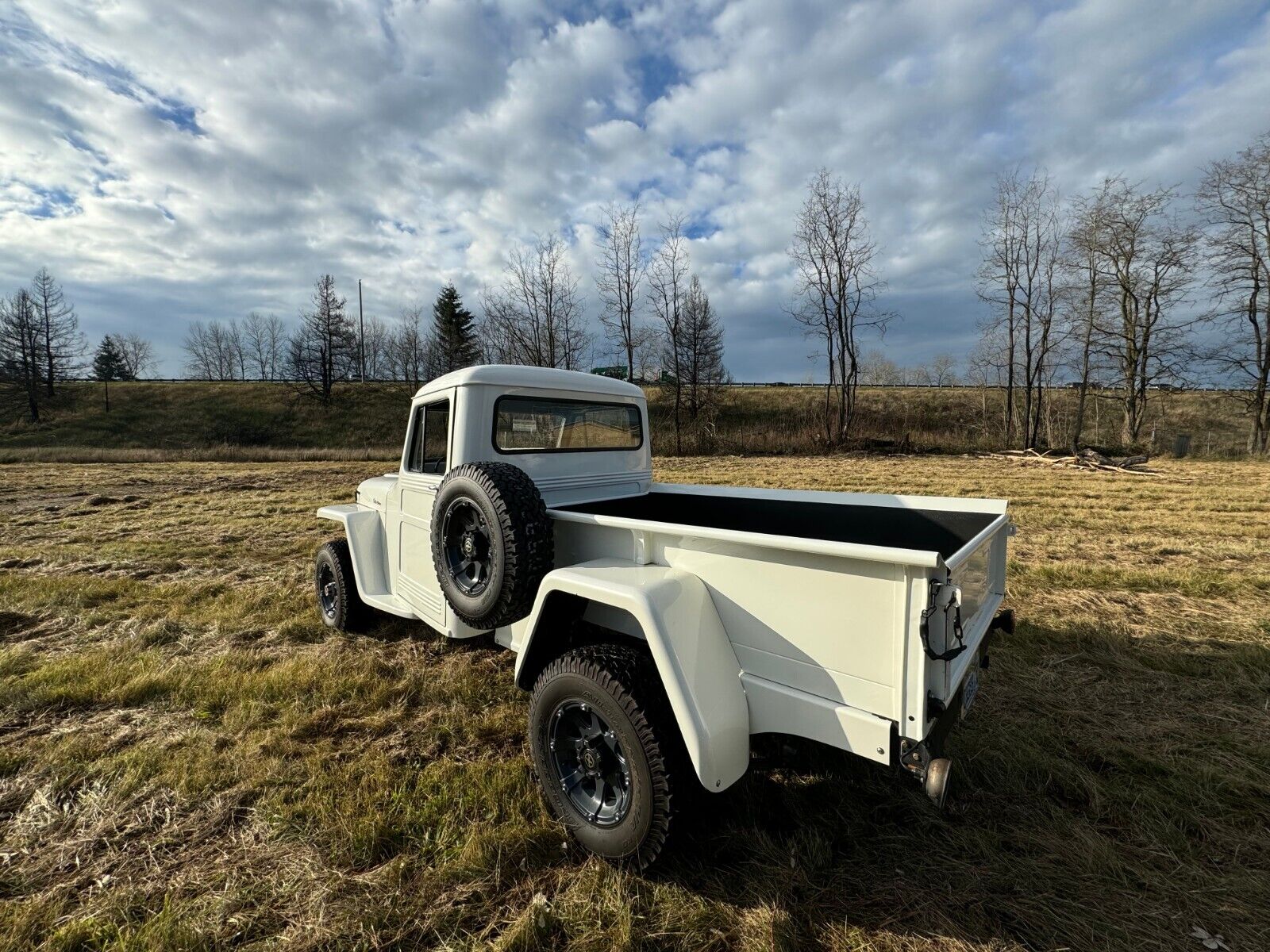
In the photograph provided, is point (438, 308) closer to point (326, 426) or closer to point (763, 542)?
point (326, 426)

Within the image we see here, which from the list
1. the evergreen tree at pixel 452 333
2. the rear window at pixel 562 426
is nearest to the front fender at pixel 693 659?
the rear window at pixel 562 426

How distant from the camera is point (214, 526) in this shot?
9.30 m

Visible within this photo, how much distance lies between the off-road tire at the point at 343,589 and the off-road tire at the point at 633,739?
2.86m

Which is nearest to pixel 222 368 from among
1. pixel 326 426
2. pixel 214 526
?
pixel 326 426

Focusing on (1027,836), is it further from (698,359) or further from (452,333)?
(452,333)

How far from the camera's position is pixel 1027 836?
7.75ft

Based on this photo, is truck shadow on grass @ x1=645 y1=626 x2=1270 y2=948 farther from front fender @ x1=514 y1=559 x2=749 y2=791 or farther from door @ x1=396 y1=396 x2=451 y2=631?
door @ x1=396 y1=396 x2=451 y2=631

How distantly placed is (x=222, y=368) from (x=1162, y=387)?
9508cm

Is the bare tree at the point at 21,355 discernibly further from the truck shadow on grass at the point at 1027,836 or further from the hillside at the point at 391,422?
the truck shadow on grass at the point at 1027,836

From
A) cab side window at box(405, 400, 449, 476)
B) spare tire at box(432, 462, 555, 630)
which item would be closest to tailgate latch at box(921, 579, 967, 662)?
spare tire at box(432, 462, 555, 630)

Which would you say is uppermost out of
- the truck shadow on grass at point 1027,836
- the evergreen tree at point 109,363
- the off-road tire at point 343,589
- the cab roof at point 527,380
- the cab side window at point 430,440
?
the evergreen tree at point 109,363

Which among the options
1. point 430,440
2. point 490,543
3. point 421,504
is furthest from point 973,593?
point 430,440

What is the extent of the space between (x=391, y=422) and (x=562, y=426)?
137 feet

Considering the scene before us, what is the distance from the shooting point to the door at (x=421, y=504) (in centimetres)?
347
